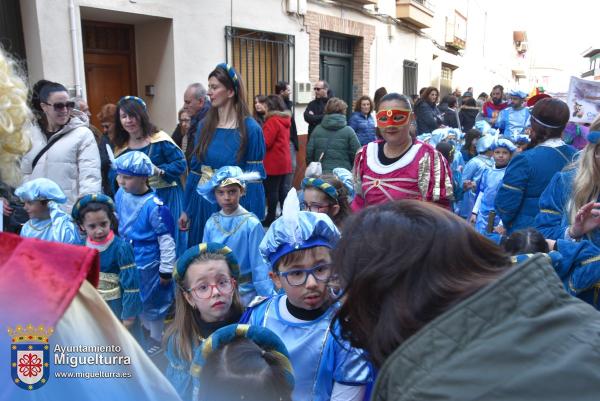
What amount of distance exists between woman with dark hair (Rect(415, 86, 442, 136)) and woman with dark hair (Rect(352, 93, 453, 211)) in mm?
5765

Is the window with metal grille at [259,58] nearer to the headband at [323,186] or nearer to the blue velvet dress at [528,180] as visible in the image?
the headband at [323,186]

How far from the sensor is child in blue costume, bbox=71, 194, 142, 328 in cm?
301

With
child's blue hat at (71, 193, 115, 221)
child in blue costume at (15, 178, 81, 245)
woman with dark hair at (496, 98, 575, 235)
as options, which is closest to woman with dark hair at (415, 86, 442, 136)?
woman with dark hair at (496, 98, 575, 235)

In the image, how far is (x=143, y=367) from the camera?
868 mm

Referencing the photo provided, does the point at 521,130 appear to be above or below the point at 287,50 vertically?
below

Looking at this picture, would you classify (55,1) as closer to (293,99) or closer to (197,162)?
(197,162)

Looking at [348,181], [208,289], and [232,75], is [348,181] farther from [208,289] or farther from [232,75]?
[208,289]

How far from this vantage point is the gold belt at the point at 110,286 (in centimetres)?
299

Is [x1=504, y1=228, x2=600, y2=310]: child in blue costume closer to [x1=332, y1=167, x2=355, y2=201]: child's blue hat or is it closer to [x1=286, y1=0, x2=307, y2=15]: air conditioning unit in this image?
[x1=332, y1=167, x2=355, y2=201]: child's blue hat

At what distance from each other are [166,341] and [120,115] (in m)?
2.53

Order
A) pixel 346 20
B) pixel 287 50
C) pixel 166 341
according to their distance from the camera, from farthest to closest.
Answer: pixel 346 20, pixel 287 50, pixel 166 341

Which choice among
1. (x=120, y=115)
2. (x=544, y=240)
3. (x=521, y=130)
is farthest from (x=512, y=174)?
(x=521, y=130)

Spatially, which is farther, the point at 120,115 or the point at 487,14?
the point at 487,14

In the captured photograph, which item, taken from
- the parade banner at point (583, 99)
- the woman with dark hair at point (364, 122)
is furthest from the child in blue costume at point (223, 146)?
the woman with dark hair at point (364, 122)
